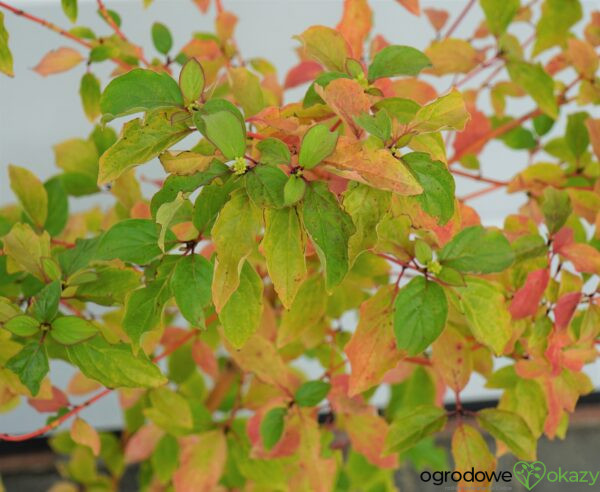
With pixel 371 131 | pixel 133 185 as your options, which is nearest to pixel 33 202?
pixel 133 185

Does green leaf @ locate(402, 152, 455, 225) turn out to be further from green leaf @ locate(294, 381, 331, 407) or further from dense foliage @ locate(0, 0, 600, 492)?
green leaf @ locate(294, 381, 331, 407)

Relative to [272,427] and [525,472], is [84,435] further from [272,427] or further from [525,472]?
[525,472]

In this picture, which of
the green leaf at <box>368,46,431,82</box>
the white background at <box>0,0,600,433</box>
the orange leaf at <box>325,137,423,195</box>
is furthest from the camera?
the white background at <box>0,0,600,433</box>

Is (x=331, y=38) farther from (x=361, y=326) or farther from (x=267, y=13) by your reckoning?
(x=267, y=13)

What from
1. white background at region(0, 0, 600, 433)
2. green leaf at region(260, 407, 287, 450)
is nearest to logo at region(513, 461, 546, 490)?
green leaf at region(260, 407, 287, 450)

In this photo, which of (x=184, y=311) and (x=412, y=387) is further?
(x=412, y=387)

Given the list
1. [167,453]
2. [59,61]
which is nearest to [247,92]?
[59,61]

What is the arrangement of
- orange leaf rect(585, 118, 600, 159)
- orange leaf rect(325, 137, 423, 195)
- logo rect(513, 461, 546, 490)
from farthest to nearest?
logo rect(513, 461, 546, 490)
orange leaf rect(585, 118, 600, 159)
orange leaf rect(325, 137, 423, 195)
